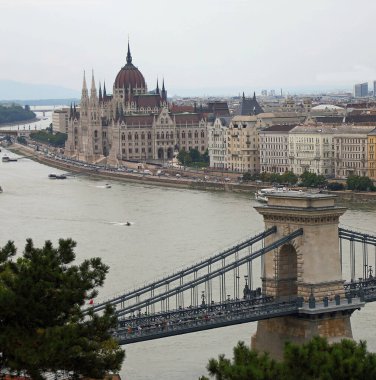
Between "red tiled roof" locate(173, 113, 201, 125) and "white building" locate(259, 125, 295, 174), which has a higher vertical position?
"red tiled roof" locate(173, 113, 201, 125)

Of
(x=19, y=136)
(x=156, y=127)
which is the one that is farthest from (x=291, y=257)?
(x=19, y=136)

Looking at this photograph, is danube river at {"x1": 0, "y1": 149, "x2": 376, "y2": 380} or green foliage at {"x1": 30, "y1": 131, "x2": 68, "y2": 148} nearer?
danube river at {"x1": 0, "y1": 149, "x2": 376, "y2": 380}

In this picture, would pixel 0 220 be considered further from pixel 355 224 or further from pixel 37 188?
pixel 37 188

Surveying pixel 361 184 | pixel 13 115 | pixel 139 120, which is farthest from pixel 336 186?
pixel 13 115

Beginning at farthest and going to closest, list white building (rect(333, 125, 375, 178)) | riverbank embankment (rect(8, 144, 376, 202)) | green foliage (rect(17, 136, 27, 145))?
green foliage (rect(17, 136, 27, 145)) < white building (rect(333, 125, 375, 178)) < riverbank embankment (rect(8, 144, 376, 202))

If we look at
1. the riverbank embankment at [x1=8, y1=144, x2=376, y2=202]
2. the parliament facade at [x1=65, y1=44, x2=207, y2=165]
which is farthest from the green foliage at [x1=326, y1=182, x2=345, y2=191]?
the parliament facade at [x1=65, y1=44, x2=207, y2=165]

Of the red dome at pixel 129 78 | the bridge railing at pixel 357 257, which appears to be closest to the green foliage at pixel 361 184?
the bridge railing at pixel 357 257

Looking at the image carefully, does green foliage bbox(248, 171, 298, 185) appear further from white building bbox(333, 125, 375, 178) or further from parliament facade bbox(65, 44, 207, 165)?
parliament facade bbox(65, 44, 207, 165)
